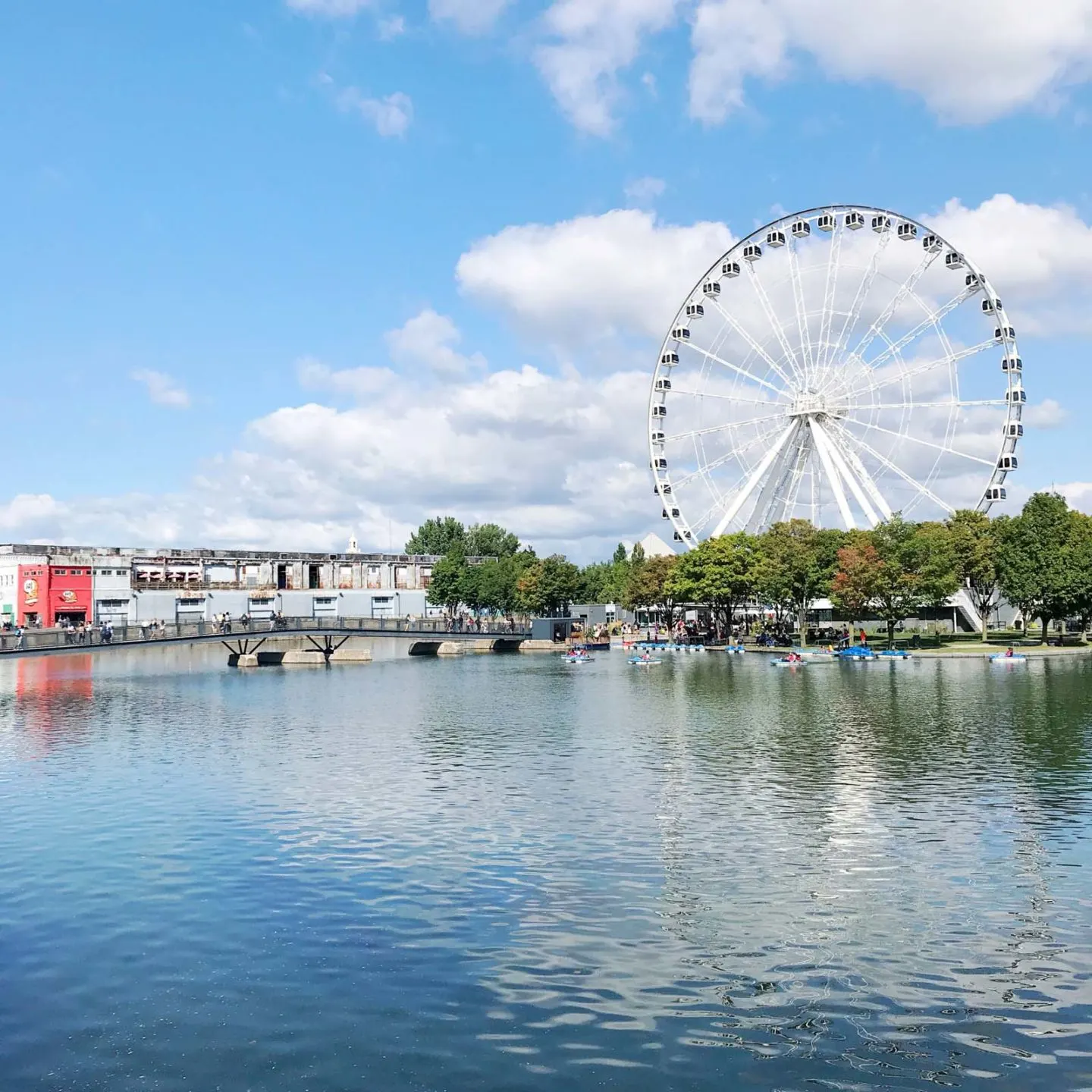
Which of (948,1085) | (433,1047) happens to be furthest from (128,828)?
(948,1085)

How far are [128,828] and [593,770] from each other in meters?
16.5

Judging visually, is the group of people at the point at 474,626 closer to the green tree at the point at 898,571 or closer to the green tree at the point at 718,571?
the green tree at the point at 718,571

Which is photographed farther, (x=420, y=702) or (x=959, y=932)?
(x=420, y=702)

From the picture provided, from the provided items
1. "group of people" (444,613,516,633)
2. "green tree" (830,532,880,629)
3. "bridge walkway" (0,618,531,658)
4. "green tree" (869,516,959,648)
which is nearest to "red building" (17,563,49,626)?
"bridge walkway" (0,618,531,658)

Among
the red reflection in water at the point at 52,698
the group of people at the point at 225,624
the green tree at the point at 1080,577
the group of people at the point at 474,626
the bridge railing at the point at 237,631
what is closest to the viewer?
the red reflection in water at the point at 52,698

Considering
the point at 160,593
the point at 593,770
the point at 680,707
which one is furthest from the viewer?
the point at 160,593

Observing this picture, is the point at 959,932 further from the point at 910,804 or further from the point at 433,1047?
the point at 910,804

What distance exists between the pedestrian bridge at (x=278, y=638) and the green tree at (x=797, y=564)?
106 feet

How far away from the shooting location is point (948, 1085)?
14.9 m

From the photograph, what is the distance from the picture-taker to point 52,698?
77.4 metres

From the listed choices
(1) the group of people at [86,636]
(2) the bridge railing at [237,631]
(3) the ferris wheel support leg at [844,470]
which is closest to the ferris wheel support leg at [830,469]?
(3) the ferris wheel support leg at [844,470]

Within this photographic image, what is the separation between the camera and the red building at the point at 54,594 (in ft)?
525

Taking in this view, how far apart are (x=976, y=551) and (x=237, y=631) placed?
76.8 m

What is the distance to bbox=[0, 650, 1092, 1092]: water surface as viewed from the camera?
16125 millimetres
